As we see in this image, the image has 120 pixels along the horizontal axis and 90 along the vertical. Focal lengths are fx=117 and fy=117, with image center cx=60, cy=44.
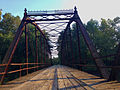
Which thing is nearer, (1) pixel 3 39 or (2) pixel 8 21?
(1) pixel 3 39

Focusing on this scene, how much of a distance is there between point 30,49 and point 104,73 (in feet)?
90.5

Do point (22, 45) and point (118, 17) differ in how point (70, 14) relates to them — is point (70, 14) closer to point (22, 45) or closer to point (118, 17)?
point (22, 45)

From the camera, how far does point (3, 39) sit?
30969 millimetres

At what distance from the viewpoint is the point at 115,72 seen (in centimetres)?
446

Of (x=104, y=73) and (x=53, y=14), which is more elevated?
(x=53, y=14)

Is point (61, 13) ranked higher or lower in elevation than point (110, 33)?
lower

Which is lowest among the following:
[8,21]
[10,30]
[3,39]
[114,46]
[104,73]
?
[104,73]

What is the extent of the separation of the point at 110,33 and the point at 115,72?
30476mm

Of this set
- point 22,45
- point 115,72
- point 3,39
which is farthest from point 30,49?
point 115,72

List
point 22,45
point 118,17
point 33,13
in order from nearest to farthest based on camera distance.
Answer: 1. point 33,13
2. point 22,45
3. point 118,17

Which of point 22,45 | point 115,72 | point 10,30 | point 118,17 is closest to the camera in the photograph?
point 115,72

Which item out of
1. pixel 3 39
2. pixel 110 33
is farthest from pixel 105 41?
pixel 3 39

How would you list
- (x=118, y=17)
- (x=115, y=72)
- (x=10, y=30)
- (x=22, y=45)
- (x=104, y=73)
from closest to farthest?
1. (x=115, y=72)
2. (x=104, y=73)
3. (x=22, y=45)
4. (x=118, y=17)
5. (x=10, y=30)

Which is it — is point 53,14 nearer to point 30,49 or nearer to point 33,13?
point 33,13
